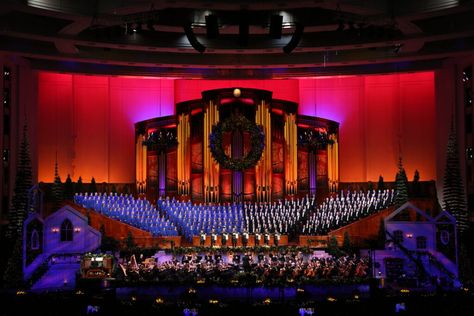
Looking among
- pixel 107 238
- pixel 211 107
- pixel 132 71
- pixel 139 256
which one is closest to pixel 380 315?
pixel 139 256

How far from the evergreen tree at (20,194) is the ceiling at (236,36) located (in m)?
3.35

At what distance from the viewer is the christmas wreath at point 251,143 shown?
2486 centimetres

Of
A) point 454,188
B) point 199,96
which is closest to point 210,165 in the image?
point 199,96

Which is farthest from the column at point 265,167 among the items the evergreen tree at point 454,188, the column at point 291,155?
the evergreen tree at point 454,188

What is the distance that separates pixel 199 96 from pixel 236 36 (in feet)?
16.6

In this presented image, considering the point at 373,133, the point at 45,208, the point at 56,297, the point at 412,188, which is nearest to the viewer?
the point at 56,297

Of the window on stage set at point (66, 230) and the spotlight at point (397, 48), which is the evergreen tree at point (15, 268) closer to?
the window on stage set at point (66, 230)

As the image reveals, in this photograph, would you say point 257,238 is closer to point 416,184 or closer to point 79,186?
point 416,184

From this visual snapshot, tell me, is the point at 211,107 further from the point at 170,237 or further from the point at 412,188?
the point at 412,188

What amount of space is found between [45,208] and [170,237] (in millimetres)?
4395

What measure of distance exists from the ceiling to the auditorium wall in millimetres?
1708

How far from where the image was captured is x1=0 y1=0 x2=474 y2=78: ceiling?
18.0 m

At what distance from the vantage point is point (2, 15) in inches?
765

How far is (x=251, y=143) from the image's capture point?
25.0 meters
